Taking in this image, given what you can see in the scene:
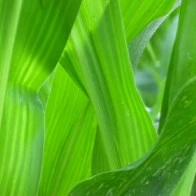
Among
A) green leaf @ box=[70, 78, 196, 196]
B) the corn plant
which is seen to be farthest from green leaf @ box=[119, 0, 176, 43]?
green leaf @ box=[70, 78, 196, 196]

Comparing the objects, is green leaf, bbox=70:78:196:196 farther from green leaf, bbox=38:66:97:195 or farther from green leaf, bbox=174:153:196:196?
green leaf, bbox=38:66:97:195

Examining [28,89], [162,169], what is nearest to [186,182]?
[162,169]

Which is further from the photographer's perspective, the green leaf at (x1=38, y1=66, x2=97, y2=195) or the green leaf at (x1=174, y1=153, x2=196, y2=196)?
the green leaf at (x1=38, y1=66, x2=97, y2=195)

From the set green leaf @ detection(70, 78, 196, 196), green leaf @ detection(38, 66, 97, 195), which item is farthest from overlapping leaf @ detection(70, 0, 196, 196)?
green leaf @ detection(38, 66, 97, 195)

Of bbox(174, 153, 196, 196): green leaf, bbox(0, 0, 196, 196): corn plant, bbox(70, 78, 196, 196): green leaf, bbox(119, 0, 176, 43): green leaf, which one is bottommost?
bbox(174, 153, 196, 196): green leaf

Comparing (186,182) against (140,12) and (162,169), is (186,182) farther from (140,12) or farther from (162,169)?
(140,12)

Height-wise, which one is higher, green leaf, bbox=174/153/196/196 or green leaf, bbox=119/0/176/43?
green leaf, bbox=119/0/176/43
